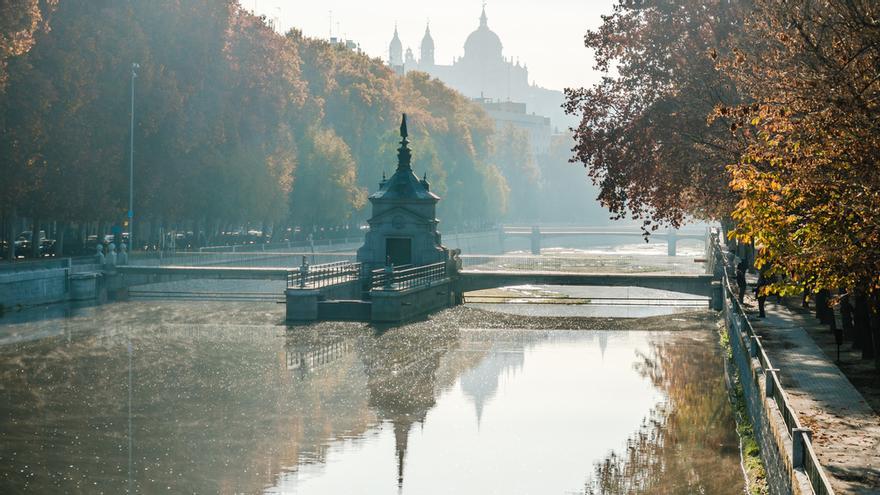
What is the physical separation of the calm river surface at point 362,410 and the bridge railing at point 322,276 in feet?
10.1

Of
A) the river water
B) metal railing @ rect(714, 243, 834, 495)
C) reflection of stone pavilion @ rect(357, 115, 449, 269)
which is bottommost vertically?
the river water

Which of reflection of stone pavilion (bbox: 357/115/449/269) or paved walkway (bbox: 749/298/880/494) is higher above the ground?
reflection of stone pavilion (bbox: 357/115/449/269)

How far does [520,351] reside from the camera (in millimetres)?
42031

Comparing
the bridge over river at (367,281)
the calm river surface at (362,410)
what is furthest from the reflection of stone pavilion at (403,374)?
the bridge over river at (367,281)

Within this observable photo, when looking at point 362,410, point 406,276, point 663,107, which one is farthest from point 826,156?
point 406,276

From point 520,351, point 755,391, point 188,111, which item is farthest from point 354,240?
point 755,391

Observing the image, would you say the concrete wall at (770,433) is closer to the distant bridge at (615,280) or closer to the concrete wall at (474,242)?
the distant bridge at (615,280)

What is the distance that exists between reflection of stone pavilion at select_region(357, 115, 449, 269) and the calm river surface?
8671 millimetres

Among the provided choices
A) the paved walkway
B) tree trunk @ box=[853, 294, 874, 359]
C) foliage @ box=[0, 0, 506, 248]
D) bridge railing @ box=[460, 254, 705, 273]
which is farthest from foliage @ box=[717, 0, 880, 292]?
bridge railing @ box=[460, 254, 705, 273]

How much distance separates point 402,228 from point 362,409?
27.2m

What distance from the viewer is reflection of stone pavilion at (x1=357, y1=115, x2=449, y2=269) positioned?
2242 inches

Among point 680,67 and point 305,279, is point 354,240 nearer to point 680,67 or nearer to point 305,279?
point 305,279

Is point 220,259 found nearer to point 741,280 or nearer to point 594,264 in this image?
point 594,264

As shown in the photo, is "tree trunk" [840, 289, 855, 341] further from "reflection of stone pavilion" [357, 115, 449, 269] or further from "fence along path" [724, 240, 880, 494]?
"reflection of stone pavilion" [357, 115, 449, 269]
